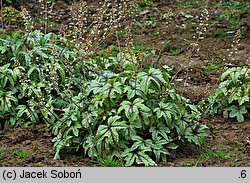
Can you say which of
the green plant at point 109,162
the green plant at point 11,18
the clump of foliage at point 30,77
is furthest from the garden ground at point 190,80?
the green plant at point 11,18

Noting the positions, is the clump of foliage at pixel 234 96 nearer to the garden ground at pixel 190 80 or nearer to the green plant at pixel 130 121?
the garden ground at pixel 190 80

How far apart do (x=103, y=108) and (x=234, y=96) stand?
157cm

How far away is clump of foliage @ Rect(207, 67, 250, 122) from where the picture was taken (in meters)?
5.35

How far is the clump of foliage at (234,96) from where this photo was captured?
211 inches

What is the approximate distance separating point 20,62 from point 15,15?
3.29m

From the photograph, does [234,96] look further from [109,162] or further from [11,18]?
[11,18]

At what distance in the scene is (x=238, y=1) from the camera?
1016 centimetres

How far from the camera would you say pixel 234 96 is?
212 inches

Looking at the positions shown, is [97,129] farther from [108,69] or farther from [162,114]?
[108,69]

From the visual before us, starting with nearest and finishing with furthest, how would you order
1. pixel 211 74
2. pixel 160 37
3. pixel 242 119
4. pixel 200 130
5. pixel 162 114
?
pixel 162 114 < pixel 200 130 < pixel 242 119 < pixel 211 74 < pixel 160 37

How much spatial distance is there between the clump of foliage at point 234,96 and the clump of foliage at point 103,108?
0.53 meters

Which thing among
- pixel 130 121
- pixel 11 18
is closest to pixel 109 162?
pixel 130 121

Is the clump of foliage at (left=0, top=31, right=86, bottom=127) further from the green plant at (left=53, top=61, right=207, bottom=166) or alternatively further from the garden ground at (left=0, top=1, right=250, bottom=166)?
the green plant at (left=53, top=61, right=207, bottom=166)

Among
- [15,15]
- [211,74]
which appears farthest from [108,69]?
[15,15]
